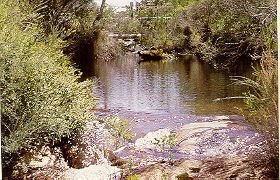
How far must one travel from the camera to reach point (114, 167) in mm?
2641

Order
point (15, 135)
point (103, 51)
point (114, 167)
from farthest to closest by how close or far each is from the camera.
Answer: point (103, 51), point (114, 167), point (15, 135)

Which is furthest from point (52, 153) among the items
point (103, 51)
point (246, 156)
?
point (103, 51)

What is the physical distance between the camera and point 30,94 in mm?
2584

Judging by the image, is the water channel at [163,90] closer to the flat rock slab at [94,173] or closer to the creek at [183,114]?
the creek at [183,114]

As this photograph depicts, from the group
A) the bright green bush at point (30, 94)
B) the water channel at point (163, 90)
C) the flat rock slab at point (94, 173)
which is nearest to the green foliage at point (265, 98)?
the water channel at point (163, 90)

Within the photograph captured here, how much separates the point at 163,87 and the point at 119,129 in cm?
73

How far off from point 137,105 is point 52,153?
93 centimetres

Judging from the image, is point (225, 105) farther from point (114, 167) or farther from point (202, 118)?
point (114, 167)

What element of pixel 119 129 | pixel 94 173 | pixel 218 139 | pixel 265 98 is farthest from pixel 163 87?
pixel 265 98

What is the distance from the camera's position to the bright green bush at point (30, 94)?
2402 millimetres

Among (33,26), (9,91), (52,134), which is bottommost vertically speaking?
(52,134)

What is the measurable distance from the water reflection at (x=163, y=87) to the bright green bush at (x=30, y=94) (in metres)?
0.55

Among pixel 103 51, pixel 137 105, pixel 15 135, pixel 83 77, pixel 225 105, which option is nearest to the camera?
pixel 15 135

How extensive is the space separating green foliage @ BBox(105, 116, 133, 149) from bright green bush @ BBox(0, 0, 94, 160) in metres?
0.19
